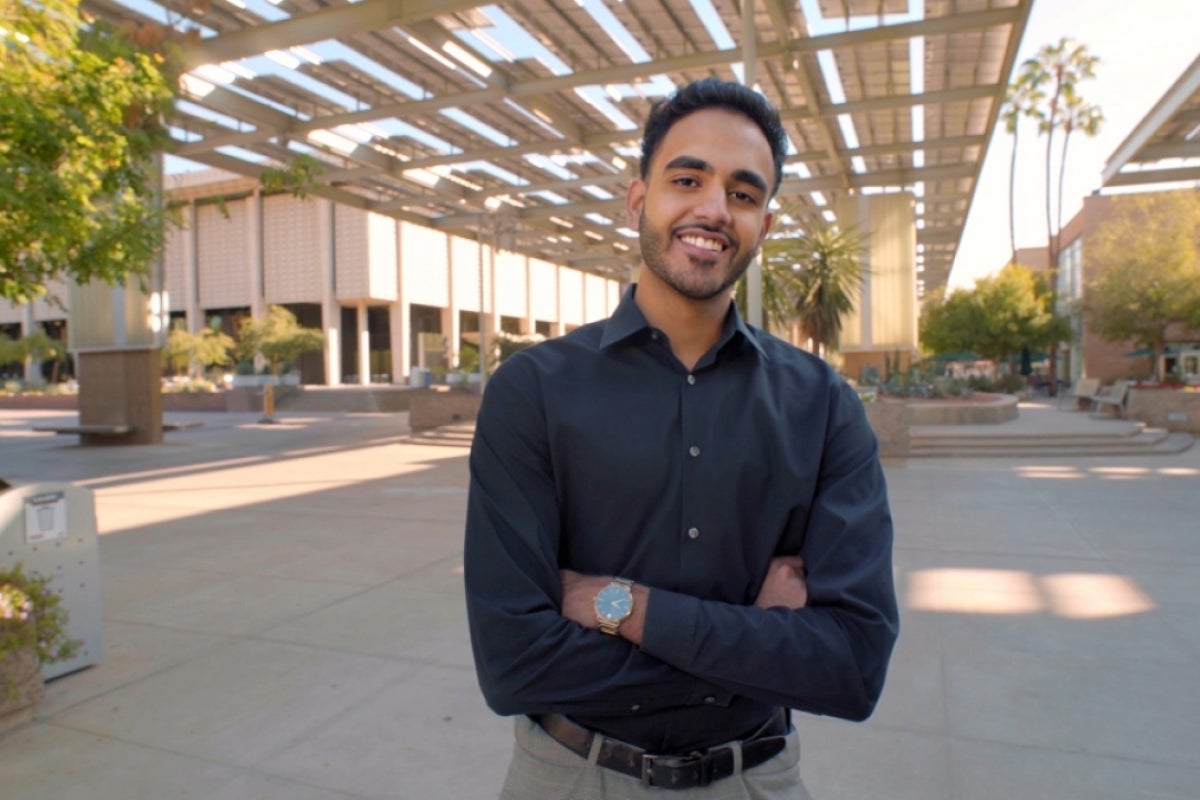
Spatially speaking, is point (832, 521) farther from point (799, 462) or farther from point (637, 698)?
point (637, 698)

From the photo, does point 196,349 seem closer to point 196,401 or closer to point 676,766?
point 196,401

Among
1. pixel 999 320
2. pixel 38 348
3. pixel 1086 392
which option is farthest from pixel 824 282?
pixel 38 348

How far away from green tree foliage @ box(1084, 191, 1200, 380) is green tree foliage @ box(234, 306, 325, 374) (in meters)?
33.3

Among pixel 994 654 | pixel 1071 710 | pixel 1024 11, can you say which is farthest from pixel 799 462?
pixel 1024 11

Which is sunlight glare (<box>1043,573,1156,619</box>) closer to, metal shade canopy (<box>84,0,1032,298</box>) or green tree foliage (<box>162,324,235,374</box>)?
metal shade canopy (<box>84,0,1032,298</box>)

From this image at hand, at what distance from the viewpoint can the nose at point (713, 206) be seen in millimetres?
1693

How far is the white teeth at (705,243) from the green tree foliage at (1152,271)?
29865 mm

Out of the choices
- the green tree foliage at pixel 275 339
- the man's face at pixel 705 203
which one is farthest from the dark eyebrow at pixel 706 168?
the green tree foliage at pixel 275 339

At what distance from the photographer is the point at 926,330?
4281 cm

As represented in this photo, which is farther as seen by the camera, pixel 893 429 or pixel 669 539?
pixel 893 429

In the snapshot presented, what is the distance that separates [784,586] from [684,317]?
1.80 ft

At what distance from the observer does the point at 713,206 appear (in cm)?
170

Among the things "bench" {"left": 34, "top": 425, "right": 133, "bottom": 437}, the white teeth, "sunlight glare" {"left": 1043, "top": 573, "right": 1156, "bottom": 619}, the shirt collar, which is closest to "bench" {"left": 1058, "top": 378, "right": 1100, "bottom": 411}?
"sunlight glare" {"left": 1043, "top": 573, "right": 1156, "bottom": 619}

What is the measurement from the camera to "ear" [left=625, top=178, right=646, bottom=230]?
5.96 feet
